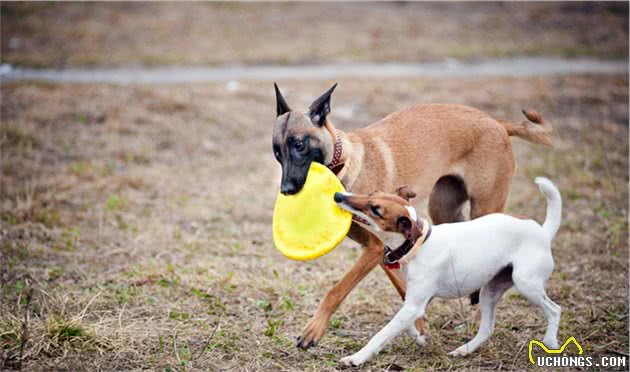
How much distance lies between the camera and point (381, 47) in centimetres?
1919

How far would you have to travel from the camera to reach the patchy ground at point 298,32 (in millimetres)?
18062

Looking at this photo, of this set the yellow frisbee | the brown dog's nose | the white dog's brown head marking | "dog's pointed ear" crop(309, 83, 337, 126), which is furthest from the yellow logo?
"dog's pointed ear" crop(309, 83, 337, 126)

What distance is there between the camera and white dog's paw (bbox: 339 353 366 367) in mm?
4367

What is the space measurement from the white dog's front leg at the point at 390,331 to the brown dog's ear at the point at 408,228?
462 millimetres

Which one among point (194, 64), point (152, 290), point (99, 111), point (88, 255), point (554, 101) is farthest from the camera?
point (194, 64)

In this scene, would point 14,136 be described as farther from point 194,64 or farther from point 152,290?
point 194,64

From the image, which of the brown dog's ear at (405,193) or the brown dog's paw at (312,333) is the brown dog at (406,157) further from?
the brown dog's ear at (405,193)

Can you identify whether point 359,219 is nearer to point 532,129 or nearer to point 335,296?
point 335,296

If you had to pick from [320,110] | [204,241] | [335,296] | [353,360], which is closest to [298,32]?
[204,241]

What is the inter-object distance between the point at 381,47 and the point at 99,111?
974 centimetres

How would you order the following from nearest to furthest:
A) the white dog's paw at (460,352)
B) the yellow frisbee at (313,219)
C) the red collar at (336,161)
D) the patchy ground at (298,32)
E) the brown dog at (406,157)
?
the yellow frisbee at (313,219), the white dog's paw at (460,352), the brown dog at (406,157), the red collar at (336,161), the patchy ground at (298,32)

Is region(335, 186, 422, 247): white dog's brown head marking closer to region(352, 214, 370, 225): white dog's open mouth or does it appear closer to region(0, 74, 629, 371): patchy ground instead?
region(352, 214, 370, 225): white dog's open mouth

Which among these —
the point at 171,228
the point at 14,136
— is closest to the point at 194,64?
the point at 14,136

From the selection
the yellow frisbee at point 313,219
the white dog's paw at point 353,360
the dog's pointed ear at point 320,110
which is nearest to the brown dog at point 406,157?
the dog's pointed ear at point 320,110
